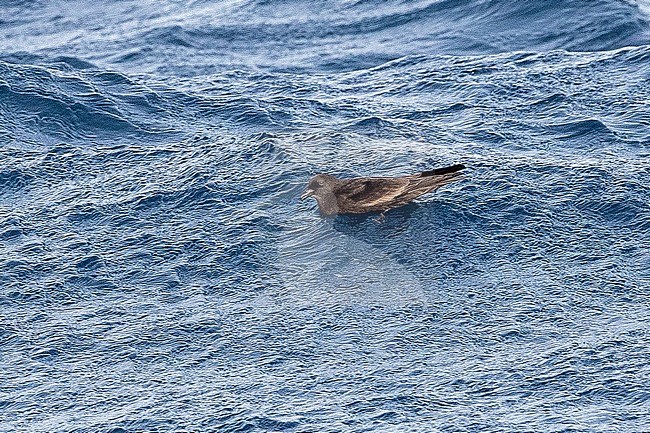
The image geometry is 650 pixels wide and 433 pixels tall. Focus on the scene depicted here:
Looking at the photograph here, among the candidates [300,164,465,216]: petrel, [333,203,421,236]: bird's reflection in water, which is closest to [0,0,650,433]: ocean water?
[333,203,421,236]: bird's reflection in water

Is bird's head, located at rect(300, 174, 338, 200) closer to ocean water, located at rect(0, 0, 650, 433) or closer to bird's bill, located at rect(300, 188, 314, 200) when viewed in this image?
bird's bill, located at rect(300, 188, 314, 200)

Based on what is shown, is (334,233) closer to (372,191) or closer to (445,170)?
(372,191)

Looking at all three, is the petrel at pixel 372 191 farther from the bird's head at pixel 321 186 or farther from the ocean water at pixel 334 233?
the ocean water at pixel 334 233

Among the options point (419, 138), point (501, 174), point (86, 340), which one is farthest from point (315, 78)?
point (86, 340)

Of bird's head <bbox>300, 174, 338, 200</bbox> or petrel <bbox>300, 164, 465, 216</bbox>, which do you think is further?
bird's head <bbox>300, 174, 338, 200</bbox>

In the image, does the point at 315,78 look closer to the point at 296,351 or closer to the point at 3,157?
the point at 3,157

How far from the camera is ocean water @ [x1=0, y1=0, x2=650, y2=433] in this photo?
713 centimetres

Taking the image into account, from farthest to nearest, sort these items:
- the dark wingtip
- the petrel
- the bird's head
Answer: the bird's head → the petrel → the dark wingtip

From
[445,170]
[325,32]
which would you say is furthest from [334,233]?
[325,32]

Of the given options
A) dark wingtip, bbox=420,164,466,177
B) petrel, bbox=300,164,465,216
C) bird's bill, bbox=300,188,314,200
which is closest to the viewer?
dark wingtip, bbox=420,164,466,177

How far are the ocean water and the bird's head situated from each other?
0.23 metres

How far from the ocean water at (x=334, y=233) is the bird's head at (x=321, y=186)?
0.76 feet

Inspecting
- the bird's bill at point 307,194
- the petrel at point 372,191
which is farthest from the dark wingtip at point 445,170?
the bird's bill at point 307,194

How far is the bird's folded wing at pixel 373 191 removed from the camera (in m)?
9.11
